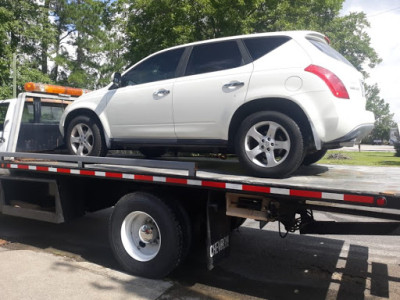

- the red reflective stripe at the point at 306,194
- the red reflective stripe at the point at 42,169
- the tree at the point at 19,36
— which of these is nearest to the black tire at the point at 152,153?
the red reflective stripe at the point at 42,169

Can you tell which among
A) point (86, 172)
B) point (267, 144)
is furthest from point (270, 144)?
point (86, 172)

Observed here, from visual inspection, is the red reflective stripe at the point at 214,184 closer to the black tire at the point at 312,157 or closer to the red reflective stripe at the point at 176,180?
the red reflective stripe at the point at 176,180

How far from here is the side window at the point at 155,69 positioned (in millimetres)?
4703

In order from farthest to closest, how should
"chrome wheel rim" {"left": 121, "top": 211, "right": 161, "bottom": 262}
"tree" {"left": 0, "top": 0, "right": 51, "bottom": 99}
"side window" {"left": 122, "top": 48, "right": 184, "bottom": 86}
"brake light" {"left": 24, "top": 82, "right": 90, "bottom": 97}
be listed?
"tree" {"left": 0, "top": 0, "right": 51, "bottom": 99} → "brake light" {"left": 24, "top": 82, "right": 90, "bottom": 97} → "side window" {"left": 122, "top": 48, "right": 184, "bottom": 86} → "chrome wheel rim" {"left": 121, "top": 211, "right": 161, "bottom": 262}

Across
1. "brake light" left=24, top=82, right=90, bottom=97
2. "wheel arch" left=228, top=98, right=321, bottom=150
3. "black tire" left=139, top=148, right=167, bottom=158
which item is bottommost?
"black tire" left=139, top=148, right=167, bottom=158

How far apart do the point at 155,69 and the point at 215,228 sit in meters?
2.22

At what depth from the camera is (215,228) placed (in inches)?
153

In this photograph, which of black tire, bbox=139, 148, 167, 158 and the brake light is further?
black tire, bbox=139, 148, 167, 158

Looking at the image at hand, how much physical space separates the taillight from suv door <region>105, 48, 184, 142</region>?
1.69m

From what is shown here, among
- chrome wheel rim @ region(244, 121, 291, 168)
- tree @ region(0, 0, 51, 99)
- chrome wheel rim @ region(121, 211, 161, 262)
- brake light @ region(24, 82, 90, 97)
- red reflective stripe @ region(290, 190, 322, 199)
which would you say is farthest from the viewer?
tree @ region(0, 0, 51, 99)

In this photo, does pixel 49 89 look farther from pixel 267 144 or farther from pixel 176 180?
pixel 267 144

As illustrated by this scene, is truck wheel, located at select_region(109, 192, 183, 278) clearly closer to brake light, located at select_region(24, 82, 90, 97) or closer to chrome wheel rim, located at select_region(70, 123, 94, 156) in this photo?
chrome wheel rim, located at select_region(70, 123, 94, 156)

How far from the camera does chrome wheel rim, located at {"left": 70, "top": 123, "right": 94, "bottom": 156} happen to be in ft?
16.9

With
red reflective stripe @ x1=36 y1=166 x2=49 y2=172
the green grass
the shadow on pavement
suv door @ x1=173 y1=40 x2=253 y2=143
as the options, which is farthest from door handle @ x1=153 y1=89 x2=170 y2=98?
the green grass
